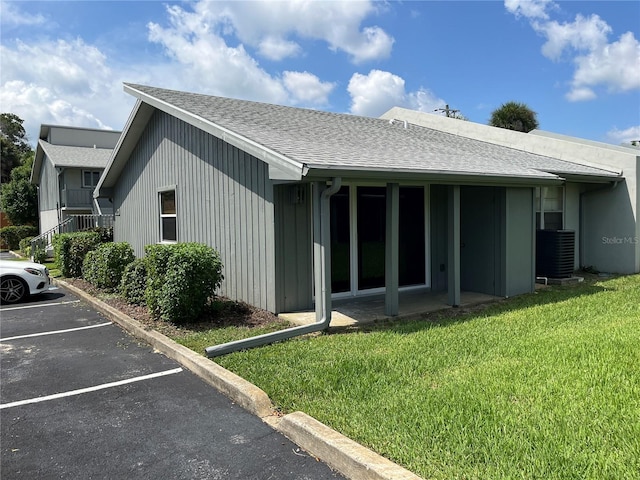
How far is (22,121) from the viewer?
54469mm

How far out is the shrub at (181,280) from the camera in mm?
6883

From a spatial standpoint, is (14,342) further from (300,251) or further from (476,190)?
(476,190)

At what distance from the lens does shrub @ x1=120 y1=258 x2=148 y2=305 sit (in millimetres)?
8398

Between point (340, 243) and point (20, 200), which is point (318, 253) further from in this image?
point (20, 200)

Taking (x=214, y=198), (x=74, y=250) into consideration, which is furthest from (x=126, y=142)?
(x=214, y=198)

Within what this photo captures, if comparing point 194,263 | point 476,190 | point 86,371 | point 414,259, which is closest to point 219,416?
point 86,371

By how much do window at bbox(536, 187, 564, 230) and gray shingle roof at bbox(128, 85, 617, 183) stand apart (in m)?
0.76

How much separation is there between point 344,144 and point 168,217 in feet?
17.7

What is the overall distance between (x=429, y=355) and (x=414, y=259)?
180 inches

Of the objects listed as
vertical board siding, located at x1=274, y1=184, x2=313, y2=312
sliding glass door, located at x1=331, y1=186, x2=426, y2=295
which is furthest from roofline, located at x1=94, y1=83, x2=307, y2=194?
sliding glass door, located at x1=331, y1=186, x2=426, y2=295

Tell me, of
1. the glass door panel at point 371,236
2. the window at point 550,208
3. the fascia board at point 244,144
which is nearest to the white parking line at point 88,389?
the fascia board at point 244,144

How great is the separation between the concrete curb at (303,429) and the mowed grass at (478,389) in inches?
4.9

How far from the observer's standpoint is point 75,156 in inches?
1034

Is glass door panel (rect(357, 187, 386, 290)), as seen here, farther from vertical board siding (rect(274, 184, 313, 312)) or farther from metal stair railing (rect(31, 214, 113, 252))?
metal stair railing (rect(31, 214, 113, 252))
